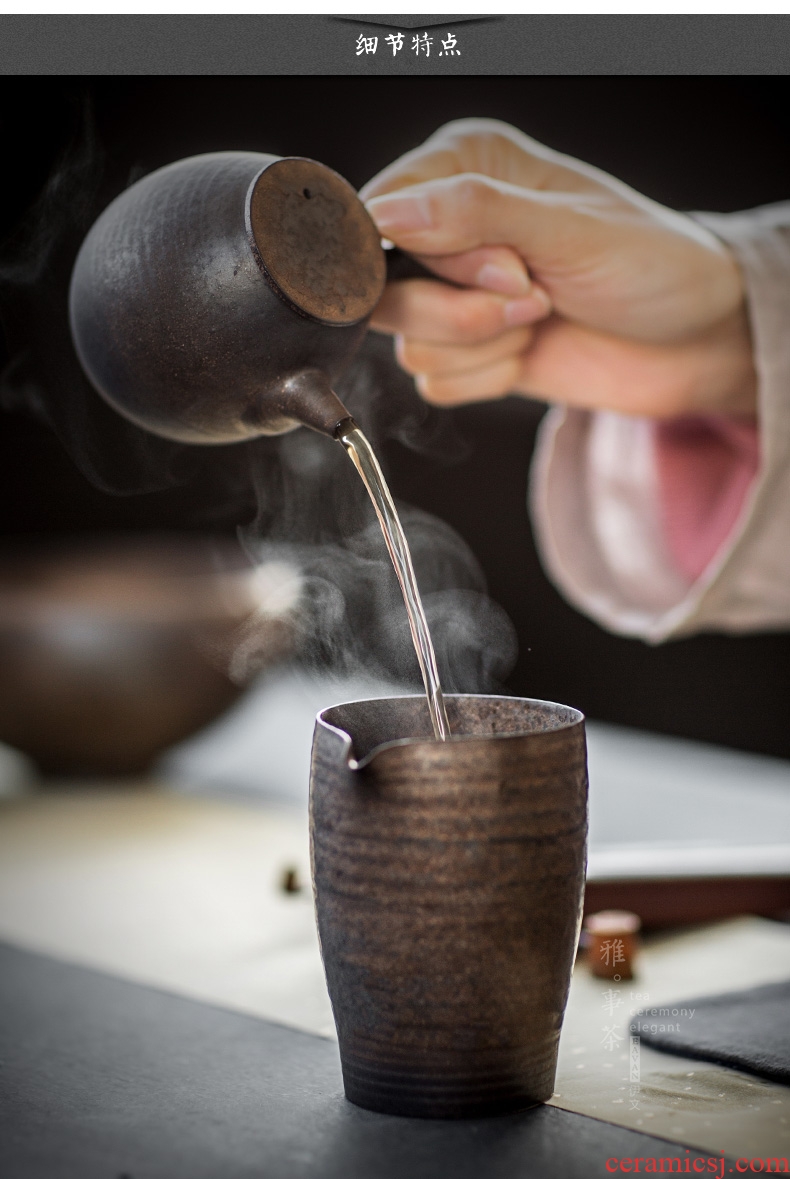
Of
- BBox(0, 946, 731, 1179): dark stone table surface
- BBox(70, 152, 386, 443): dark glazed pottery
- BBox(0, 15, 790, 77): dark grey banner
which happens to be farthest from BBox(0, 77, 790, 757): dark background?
BBox(0, 946, 731, 1179): dark stone table surface

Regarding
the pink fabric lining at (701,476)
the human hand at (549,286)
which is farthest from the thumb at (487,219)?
the pink fabric lining at (701,476)

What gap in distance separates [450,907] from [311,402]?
0.99 feet

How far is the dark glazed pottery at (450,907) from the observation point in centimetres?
54

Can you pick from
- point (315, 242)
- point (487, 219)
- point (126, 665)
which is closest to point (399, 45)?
point (487, 219)

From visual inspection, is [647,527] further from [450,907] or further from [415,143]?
[450,907]

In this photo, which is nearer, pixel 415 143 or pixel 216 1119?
pixel 216 1119

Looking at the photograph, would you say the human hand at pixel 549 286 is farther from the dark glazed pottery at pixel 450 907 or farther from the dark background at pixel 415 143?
the dark glazed pottery at pixel 450 907

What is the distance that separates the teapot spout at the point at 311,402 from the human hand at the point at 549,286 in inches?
7.3

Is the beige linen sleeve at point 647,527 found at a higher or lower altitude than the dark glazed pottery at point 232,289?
lower

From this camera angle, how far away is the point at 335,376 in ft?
2.35

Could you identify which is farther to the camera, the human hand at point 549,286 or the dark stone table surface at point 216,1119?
the human hand at point 549,286

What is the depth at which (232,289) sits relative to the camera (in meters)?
0.63

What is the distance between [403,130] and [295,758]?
2.45ft

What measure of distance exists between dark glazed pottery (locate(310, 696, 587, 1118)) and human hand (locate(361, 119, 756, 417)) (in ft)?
1.34
